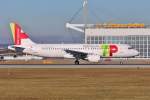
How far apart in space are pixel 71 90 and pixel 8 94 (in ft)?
15.7

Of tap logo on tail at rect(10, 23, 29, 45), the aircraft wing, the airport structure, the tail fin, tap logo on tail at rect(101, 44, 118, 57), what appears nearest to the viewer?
tap logo on tail at rect(101, 44, 118, 57)

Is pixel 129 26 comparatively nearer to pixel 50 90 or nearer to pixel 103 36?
pixel 103 36

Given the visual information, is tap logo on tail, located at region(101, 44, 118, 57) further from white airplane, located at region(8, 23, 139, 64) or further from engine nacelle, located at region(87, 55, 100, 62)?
engine nacelle, located at region(87, 55, 100, 62)

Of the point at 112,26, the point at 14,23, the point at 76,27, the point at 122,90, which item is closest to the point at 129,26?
the point at 112,26

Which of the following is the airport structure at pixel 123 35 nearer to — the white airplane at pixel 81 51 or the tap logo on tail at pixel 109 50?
the white airplane at pixel 81 51

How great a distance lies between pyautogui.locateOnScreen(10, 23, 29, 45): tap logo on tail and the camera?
341 ft

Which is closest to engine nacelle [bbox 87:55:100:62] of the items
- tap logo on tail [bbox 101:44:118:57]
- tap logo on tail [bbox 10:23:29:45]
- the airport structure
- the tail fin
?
tap logo on tail [bbox 101:44:118:57]

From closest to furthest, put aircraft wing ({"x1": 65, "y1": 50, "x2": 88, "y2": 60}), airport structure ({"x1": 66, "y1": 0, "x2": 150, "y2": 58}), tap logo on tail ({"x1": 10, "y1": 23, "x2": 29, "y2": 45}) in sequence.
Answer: aircraft wing ({"x1": 65, "y1": 50, "x2": 88, "y2": 60}) → tap logo on tail ({"x1": 10, "y1": 23, "x2": 29, "y2": 45}) → airport structure ({"x1": 66, "y1": 0, "x2": 150, "y2": 58})

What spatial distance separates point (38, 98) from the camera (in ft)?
95.2

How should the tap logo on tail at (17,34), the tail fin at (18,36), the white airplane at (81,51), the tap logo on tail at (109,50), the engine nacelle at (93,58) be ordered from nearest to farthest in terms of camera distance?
the engine nacelle at (93,58) < the tap logo on tail at (109,50) < the white airplane at (81,51) < the tail fin at (18,36) < the tap logo on tail at (17,34)

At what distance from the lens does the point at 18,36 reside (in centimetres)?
10506

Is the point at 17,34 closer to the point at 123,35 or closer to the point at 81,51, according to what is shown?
the point at 81,51

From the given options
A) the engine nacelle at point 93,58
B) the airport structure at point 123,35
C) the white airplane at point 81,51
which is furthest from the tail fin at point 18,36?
the airport structure at point 123,35

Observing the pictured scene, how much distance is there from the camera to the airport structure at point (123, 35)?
142500mm
